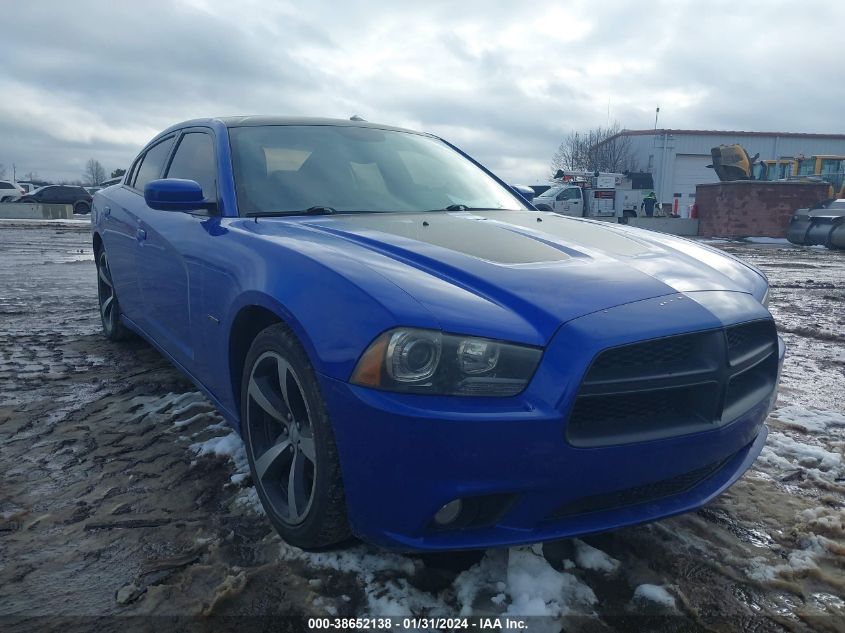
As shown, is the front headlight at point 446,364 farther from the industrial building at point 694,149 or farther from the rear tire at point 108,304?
the industrial building at point 694,149

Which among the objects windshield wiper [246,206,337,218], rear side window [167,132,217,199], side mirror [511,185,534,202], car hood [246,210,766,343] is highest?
rear side window [167,132,217,199]

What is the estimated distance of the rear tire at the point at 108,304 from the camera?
189 inches

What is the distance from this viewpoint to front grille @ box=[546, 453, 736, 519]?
1821 mm

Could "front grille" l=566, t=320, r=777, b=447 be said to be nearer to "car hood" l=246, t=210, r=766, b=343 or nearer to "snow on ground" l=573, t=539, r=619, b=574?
"car hood" l=246, t=210, r=766, b=343

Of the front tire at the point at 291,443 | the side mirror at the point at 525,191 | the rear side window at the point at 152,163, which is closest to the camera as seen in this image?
the front tire at the point at 291,443

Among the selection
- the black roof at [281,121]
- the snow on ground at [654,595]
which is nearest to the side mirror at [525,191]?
the black roof at [281,121]

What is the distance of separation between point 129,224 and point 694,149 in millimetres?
56662

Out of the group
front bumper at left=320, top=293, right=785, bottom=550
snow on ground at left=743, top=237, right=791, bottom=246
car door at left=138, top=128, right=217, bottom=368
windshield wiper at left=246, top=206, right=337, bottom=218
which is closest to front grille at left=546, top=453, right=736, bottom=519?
front bumper at left=320, top=293, right=785, bottom=550

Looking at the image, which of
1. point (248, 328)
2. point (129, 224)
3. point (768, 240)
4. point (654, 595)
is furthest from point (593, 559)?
point (768, 240)

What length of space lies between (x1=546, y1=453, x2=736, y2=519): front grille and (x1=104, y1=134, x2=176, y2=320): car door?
2881mm

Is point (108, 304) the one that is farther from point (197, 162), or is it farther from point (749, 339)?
point (749, 339)

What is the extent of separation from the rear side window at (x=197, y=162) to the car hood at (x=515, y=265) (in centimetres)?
65

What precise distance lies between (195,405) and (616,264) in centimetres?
240

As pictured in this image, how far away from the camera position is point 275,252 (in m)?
2.26
